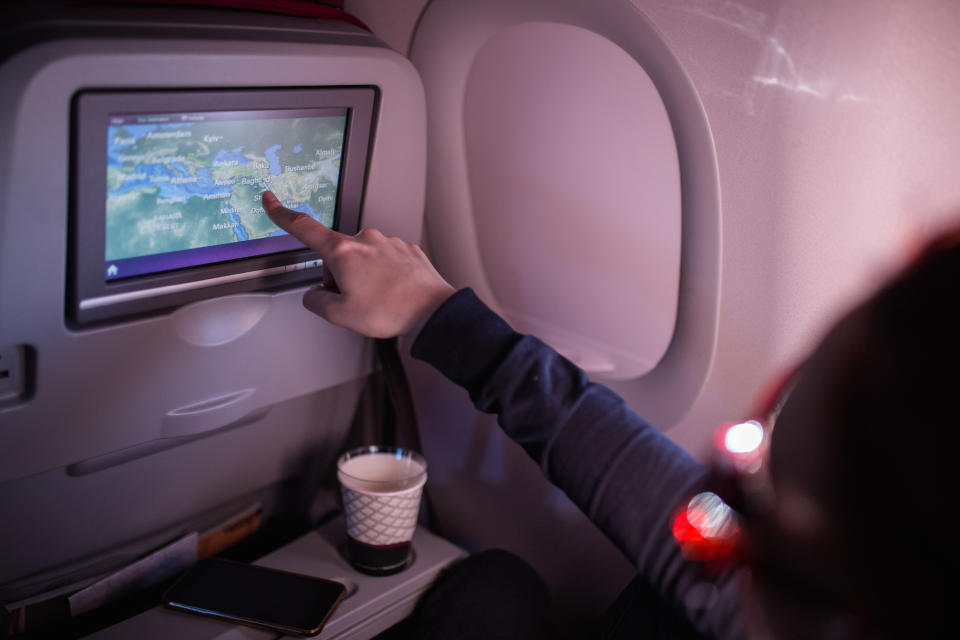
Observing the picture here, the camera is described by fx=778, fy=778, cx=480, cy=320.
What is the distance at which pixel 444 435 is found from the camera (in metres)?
1.37

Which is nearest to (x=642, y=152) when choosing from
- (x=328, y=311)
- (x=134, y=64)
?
(x=328, y=311)

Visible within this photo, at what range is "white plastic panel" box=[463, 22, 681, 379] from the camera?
1.00m

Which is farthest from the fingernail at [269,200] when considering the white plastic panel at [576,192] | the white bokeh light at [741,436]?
the white bokeh light at [741,436]

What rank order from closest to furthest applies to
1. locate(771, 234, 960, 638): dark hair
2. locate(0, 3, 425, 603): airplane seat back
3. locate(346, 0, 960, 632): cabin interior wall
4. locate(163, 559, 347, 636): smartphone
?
locate(771, 234, 960, 638): dark hair
locate(0, 3, 425, 603): airplane seat back
locate(346, 0, 960, 632): cabin interior wall
locate(163, 559, 347, 636): smartphone

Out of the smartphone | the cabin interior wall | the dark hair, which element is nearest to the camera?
the dark hair

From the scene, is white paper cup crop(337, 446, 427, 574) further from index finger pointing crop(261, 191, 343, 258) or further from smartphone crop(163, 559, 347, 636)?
index finger pointing crop(261, 191, 343, 258)

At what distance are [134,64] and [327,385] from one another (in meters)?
0.53

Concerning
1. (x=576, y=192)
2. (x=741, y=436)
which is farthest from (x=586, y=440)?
(x=576, y=192)

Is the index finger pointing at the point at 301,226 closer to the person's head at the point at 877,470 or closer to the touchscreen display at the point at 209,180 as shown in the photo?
the touchscreen display at the point at 209,180

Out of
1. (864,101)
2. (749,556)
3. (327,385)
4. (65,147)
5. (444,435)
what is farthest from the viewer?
(444,435)

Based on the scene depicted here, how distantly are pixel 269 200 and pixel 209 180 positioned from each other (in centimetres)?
7

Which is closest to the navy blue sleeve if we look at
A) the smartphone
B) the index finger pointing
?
the index finger pointing

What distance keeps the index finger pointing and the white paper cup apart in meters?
0.35

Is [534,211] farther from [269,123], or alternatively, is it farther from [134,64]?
[134,64]
